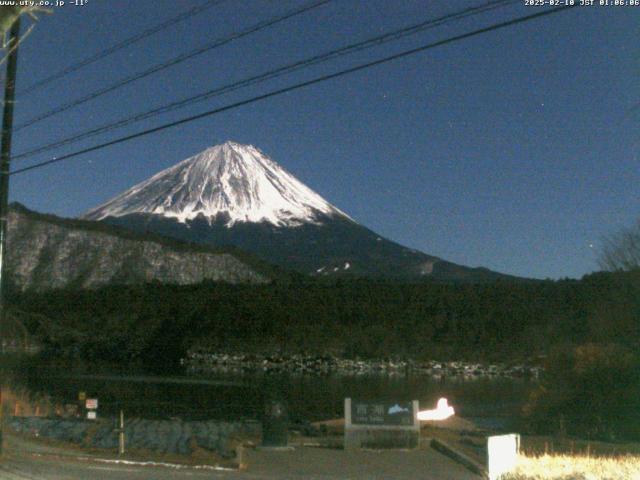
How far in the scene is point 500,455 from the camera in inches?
575

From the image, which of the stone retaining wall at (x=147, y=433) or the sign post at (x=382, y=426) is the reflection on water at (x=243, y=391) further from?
the sign post at (x=382, y=426)

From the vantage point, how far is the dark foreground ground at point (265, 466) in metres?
14.6

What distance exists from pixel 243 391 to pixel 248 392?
0.60 meters

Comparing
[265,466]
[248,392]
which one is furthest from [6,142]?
[248,392]

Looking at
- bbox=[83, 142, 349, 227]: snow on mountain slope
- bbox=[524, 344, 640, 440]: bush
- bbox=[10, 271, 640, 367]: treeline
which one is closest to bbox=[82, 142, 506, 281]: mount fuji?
bbox=[83, 142, 349, 227]: snow on mountain slope

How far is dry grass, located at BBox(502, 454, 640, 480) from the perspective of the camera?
533 inches

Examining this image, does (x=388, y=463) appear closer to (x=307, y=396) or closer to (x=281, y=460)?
(x=281, y=460)

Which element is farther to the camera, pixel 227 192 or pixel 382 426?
pixel 227 192

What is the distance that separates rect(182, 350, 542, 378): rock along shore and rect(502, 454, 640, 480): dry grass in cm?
4801

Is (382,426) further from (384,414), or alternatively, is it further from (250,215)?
(250,215)

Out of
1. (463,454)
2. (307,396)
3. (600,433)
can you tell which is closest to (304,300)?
(307,396)

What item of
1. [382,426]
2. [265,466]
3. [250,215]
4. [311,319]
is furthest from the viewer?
[250,215]

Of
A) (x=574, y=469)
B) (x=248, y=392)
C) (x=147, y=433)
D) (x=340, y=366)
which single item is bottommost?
(x=147, y=433)

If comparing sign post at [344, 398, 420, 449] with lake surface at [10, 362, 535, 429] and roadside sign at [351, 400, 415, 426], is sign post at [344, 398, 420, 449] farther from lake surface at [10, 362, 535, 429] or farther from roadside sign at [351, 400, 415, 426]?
lake surface at [10, 362, 535, 429]
